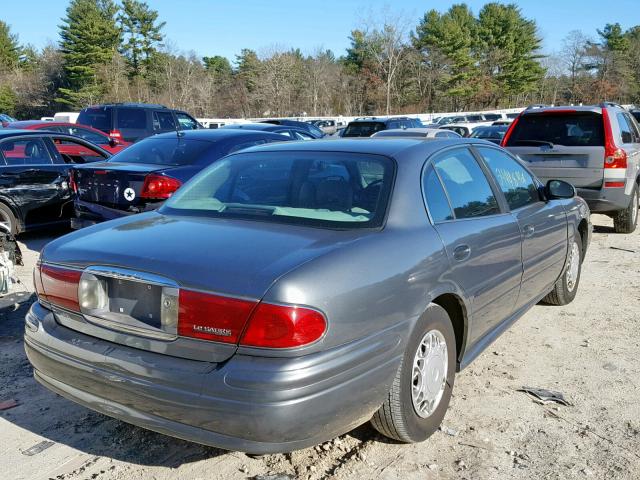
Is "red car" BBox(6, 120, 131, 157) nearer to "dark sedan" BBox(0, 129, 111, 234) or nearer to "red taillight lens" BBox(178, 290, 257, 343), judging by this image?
"dark sedan" BBox(0, 129, 111, 234)

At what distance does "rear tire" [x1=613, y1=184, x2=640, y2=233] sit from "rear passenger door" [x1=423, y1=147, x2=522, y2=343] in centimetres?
564

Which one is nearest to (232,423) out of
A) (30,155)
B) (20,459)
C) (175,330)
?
(175,330)

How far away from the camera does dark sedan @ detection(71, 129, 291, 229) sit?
6.49m

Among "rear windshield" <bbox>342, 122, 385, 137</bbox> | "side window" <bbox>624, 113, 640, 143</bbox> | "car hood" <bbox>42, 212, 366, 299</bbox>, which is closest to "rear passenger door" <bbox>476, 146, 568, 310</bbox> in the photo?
"car hood" <bbox>42, 212, 366, 299</bbox>

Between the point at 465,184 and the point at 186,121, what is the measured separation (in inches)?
528

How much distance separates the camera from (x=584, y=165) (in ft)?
27.4

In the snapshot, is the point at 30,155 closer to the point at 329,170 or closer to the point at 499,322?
the point at 329,170

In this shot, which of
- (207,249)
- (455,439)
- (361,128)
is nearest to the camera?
(207,249)

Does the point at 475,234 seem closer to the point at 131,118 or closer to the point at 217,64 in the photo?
the point at 131,118

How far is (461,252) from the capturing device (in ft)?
10.9

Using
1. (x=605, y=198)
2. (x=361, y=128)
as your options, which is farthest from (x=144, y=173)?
(x=361, y=128)

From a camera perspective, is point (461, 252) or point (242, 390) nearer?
point (242, 390)

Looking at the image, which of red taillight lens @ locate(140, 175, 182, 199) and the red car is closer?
red taillight lens @ locate(140, 175, 182, 199)

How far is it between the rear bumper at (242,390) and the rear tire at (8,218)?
5613 mm
